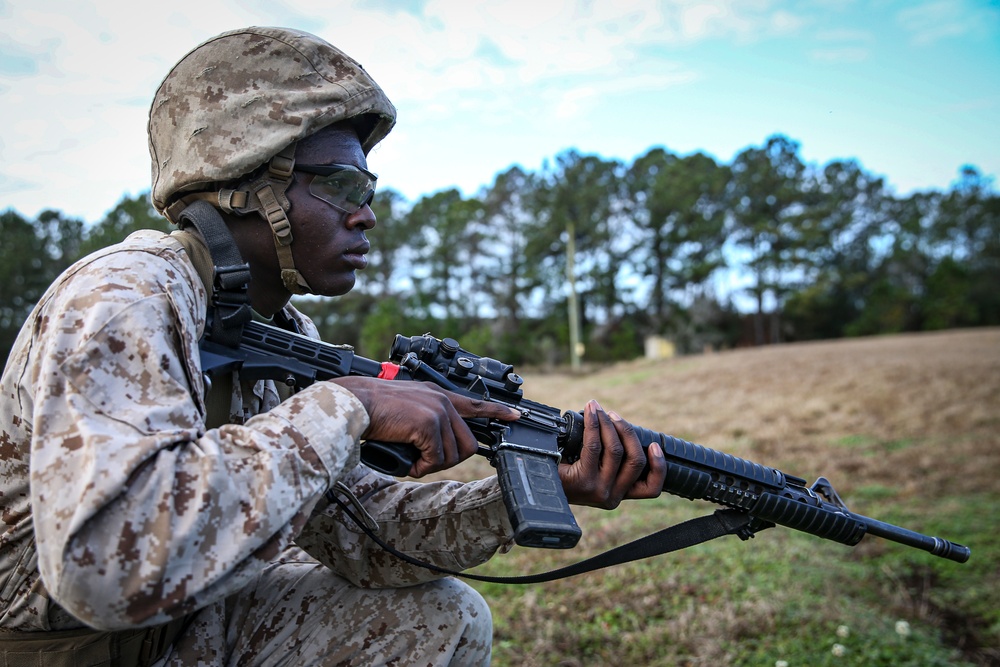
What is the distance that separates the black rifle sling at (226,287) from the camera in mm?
2166

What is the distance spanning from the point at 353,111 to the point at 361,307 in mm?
37349

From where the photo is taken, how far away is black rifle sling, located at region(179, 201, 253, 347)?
85.3 inches

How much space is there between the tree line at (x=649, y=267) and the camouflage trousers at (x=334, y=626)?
1290 inches

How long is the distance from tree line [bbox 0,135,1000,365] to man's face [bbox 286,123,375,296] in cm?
3288

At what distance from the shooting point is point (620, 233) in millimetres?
42469

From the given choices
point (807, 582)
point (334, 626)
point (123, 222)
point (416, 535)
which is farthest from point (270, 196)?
point (123, 222)

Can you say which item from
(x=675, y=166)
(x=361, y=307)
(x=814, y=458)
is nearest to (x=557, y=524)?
(x=814, y=458)

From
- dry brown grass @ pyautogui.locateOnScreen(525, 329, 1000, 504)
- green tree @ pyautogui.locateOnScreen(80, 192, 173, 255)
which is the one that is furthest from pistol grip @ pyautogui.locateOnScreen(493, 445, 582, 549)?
green tree @ pyautogui.locateOnScreen(80, 192, 173, 255)

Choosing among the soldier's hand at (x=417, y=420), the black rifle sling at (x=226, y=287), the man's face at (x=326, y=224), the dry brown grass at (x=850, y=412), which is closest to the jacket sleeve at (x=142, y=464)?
the soldier's hand at (x=417, y=420)

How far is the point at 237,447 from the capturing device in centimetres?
174

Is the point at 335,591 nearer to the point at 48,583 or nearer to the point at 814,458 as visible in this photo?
the point at 48,583

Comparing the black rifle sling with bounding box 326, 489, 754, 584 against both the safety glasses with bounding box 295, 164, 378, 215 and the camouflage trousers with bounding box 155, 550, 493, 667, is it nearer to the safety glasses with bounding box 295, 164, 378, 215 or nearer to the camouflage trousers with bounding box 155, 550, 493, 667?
the camouflage trousers with bounding box 155, 550, 493, 667

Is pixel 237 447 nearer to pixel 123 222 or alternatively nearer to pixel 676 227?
pixel 123 222

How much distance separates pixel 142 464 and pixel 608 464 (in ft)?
5.41
